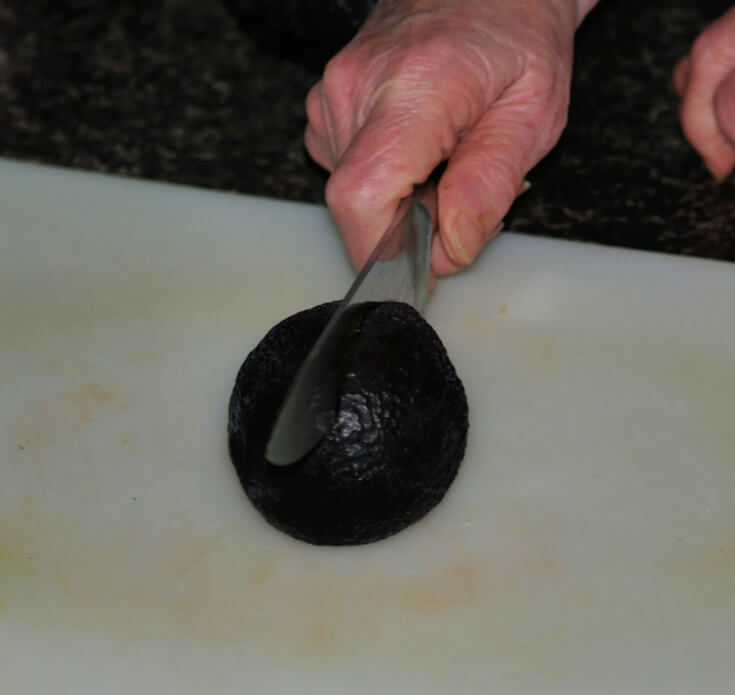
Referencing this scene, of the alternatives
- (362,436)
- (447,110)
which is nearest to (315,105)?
(447,110)

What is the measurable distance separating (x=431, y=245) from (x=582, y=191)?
0.67 meters

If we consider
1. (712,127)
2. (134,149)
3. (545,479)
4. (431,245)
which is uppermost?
(712,127)

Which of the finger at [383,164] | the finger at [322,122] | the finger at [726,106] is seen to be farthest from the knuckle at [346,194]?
the finger at [726,106]

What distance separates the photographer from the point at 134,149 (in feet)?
8.88

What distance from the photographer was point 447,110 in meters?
1.95

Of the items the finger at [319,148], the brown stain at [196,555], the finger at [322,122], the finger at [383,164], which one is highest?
the finger at [383,164]

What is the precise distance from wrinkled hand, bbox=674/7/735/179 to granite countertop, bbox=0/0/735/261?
0.34 m

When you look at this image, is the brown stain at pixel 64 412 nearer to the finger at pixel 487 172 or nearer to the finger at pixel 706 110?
the finger at pixel 487 172

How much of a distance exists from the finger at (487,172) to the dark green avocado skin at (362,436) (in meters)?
0.20

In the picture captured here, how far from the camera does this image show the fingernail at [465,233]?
1.91 meters

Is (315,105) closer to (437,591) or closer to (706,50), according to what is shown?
(706,50)

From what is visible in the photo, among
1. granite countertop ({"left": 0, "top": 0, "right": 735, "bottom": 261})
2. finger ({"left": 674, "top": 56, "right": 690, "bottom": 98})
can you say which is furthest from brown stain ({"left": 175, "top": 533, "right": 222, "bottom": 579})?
finger ({"left": 674, "top": 56, "right": 690, "bottom": 98})

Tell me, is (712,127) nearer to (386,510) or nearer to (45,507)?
(386,510)

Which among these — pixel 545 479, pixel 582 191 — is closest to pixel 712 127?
pixel 582 191
